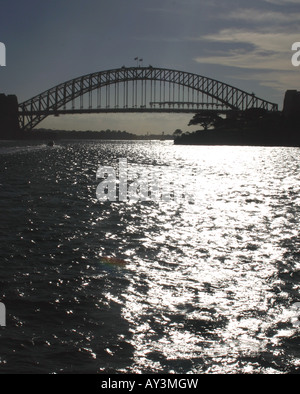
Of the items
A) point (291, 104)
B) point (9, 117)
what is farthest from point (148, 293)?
point (9, 117)

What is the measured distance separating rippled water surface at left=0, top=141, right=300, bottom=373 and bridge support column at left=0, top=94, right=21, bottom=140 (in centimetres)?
15368

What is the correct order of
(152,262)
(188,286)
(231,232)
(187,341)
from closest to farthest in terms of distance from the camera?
(187,341) < (188,286) < (152,262) < (231,232)

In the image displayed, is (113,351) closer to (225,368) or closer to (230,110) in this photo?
(225,368)

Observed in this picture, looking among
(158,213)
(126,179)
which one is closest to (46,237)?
(158,213)

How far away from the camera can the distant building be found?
148m

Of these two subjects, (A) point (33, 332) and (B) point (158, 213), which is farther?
(B) point (158, 213)

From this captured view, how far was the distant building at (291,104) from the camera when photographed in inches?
5827

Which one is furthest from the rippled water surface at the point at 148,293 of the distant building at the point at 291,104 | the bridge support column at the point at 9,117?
the bridge support column at the point at 9,117

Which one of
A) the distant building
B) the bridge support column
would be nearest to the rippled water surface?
the distant building

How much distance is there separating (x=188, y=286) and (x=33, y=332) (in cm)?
405

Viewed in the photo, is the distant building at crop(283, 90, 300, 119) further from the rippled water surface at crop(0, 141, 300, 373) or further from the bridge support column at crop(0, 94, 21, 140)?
the rippled water surface at crop(0, 141, 300, 373)

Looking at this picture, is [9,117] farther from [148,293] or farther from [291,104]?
[148,293]
